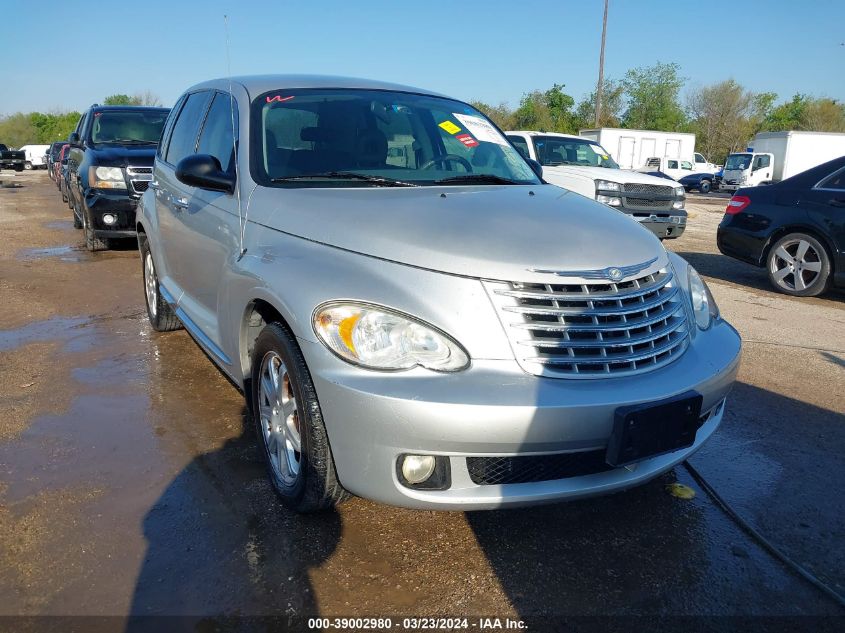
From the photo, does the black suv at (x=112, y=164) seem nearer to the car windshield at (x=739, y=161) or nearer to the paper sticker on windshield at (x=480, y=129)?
the paper sticker on windshield at (x=480, y=129)

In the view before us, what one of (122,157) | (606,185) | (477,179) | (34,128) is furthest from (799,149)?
(34,128)

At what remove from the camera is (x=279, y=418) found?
9.57 feet

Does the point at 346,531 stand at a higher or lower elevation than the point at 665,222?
lower

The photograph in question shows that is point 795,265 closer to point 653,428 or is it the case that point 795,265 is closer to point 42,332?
point 653,428

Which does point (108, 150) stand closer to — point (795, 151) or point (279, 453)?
point (279, 453)

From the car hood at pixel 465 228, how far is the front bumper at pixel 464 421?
42 cm

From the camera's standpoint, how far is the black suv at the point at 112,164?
8.94 meters

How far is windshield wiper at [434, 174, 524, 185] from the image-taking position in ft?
11.4

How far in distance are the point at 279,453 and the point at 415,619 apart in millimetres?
959

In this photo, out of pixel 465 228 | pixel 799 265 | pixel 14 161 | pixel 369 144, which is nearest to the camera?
pixel 465 228

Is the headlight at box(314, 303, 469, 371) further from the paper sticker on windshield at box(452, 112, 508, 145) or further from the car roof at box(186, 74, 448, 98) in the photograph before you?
the paper sticker on windshield at box(452, 112, 508, 145)

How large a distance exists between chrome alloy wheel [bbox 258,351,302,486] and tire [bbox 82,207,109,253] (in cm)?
750

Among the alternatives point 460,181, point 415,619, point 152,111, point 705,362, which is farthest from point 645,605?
point 152,111

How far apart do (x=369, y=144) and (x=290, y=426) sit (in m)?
1.56
